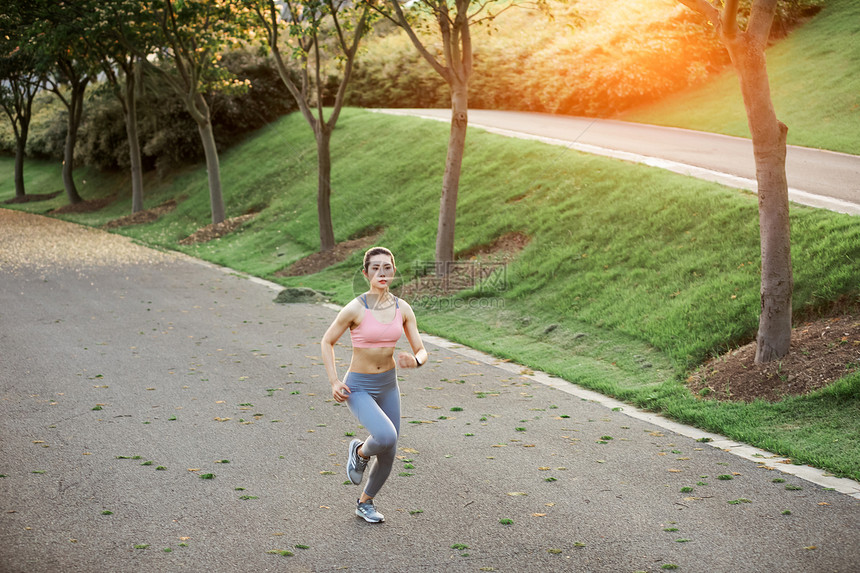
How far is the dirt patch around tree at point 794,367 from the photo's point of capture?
8.43m

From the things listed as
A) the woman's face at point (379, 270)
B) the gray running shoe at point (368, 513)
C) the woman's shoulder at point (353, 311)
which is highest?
the woman's face at point (379, 270)

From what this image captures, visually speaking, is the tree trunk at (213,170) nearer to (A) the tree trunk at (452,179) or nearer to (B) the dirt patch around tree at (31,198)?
(A) the tree trunk at (452,179)

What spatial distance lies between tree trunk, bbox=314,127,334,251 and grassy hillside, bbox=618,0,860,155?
38.2 ft

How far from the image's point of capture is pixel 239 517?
19.4 feet

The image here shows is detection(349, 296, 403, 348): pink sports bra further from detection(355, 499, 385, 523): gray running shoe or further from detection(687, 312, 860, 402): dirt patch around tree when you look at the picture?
detection(687, 312, 860, 402): dirt patch around tree

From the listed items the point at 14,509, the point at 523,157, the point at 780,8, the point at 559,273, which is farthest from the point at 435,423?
the point at 780,8

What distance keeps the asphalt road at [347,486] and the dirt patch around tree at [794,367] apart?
1243 mm

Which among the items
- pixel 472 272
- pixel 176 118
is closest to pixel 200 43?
pixel 176 118

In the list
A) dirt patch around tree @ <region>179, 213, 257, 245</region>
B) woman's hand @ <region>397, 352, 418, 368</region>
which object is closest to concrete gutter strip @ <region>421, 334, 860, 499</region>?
woman's hand @ <region>397, 352, 418, 368</region>

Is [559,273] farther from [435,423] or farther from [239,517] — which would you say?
[239,517]

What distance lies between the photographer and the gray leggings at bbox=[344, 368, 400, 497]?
5.66 metres

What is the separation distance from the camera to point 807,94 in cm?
2448

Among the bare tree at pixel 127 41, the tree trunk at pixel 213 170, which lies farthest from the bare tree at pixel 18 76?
the tree trunk at pixel 213 170

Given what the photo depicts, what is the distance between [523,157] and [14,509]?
54.8 feet
